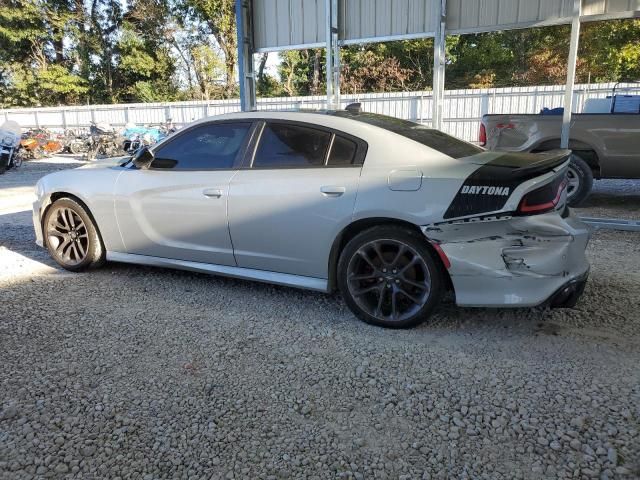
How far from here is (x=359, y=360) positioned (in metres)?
3.20

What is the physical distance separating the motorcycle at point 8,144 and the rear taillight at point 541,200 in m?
15.0

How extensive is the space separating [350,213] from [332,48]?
19.6ft

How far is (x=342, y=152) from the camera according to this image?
12.3ft

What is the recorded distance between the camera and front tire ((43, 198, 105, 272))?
193 inches

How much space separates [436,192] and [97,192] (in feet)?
10.2

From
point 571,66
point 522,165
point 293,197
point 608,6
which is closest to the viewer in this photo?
point 522,165

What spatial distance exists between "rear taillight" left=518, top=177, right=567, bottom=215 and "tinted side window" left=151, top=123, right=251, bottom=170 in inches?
87.0

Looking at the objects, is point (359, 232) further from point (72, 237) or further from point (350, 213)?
point (72, 237)

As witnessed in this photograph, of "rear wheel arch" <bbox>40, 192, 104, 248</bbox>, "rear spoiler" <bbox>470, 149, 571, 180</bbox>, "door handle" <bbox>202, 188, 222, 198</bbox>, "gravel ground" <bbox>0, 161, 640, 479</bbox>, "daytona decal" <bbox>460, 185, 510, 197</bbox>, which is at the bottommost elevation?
"gravel ground" <bbox>0, 161, 640, 479</bbox>

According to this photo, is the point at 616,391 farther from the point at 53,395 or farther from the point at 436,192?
the point at 53,395

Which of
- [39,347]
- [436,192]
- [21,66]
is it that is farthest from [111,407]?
[21,66]

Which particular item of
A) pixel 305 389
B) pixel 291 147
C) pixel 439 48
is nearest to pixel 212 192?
pixel 291 147

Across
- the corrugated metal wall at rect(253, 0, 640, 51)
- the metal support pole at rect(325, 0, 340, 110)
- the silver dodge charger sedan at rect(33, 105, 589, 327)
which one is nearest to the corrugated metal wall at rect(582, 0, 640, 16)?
the corrugated metal wall at rect(253, 0, 640, 51)

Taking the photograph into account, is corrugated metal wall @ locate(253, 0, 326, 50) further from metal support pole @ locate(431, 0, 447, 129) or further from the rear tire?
the rear tire
